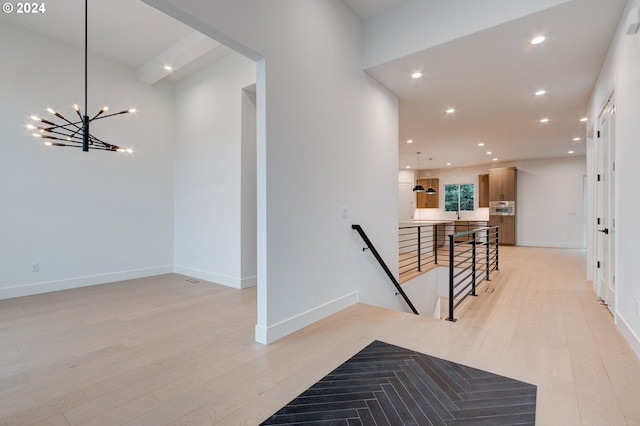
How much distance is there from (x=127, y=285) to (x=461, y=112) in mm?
6456

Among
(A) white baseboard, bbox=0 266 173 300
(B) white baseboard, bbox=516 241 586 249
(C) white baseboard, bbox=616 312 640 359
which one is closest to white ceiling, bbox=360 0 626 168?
(C) white baseboard, bbox=616 312 640 359

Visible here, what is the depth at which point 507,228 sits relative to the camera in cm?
1025

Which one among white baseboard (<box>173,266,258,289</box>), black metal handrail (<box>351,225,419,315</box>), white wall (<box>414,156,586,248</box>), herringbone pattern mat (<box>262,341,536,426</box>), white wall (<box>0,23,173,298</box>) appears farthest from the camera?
white wall (<box>414,156,586,248</box>)

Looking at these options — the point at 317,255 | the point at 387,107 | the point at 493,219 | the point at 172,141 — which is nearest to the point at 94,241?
the point at 172,141

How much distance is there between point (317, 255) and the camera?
10.3 feet

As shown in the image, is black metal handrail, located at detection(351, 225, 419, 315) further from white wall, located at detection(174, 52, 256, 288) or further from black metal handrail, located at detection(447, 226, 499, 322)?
white wall, located at detection(174, 52, 256, 288)

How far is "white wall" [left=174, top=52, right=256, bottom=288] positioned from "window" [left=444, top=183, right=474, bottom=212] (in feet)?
31.9

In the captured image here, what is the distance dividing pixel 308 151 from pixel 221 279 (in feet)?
9.43

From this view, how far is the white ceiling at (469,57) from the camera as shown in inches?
118

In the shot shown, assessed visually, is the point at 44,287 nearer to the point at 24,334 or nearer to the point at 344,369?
the point at 24,334

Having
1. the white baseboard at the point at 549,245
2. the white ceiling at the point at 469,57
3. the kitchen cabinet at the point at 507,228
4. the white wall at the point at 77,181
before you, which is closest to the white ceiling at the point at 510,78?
the white ceiling at the point at 469,57

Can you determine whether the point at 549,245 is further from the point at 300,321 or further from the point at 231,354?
the point at 231,354

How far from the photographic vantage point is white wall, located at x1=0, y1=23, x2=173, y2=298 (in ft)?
13.2

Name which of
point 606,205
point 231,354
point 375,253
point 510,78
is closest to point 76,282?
point 231,354
